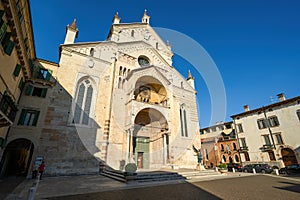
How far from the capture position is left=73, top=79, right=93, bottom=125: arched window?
13.0 m

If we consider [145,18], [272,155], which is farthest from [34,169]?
[272,155]

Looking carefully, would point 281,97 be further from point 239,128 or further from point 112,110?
point 112,110

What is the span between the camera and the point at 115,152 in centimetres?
1330

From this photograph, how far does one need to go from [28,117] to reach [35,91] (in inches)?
89.3

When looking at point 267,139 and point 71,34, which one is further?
point 267,139

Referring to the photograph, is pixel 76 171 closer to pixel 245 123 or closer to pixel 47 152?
pixel 47 152

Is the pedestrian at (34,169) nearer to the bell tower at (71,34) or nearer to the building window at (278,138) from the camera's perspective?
the bell tower at (71,34)

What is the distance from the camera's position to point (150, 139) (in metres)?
17.5

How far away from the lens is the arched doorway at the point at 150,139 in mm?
16203

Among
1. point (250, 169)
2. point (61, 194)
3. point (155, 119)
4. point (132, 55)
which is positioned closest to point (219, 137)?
point (250, 169)

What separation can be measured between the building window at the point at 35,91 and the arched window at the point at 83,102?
247 centimetres

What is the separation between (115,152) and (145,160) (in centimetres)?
438

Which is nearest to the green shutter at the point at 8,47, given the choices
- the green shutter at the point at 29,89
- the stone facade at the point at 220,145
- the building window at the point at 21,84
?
the building window at the point at 21,84

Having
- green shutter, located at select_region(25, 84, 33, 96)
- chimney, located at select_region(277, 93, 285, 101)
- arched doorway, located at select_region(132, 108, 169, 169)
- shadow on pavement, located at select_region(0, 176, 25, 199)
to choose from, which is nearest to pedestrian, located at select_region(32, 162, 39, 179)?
shadow on pavement, located at select_region(0, 176, 25, 199)
